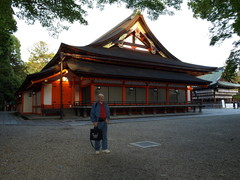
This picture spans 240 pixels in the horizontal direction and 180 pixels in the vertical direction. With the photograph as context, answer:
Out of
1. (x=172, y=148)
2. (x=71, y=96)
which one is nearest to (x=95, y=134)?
(x=172, y=148)

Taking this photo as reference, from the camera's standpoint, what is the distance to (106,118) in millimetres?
5570

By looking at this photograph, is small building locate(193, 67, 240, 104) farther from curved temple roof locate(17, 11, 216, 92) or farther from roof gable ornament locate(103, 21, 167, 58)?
roof gable ornament locate(103, 21, 167, 58)

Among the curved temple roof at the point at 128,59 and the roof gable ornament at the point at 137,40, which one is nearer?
the curved temple roof at the point at 128,59

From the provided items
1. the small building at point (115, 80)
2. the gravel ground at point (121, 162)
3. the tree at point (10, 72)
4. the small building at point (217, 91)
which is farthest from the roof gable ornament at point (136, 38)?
the small building at point (217, 91)

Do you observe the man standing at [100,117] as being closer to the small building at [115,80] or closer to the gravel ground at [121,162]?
the gravel ground at [121,162]

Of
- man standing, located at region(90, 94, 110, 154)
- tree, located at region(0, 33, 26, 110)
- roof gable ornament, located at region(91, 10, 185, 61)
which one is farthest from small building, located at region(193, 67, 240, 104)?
man standing, located at region(90, 94, 110, 154)

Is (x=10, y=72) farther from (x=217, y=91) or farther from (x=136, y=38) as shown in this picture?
(x=217, y=91)

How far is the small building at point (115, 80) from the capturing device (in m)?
17.5

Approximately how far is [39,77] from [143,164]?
15900 mm

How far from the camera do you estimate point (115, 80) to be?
18.6 meters

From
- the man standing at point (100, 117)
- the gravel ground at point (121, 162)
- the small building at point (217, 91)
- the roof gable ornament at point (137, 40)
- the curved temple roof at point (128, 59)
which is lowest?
the gravel ground at point (121, 162)

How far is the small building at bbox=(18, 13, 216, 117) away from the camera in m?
17.5

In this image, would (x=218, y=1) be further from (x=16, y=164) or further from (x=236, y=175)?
(x=16, y=164)

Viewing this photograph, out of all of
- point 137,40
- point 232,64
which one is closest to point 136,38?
point 137,40
